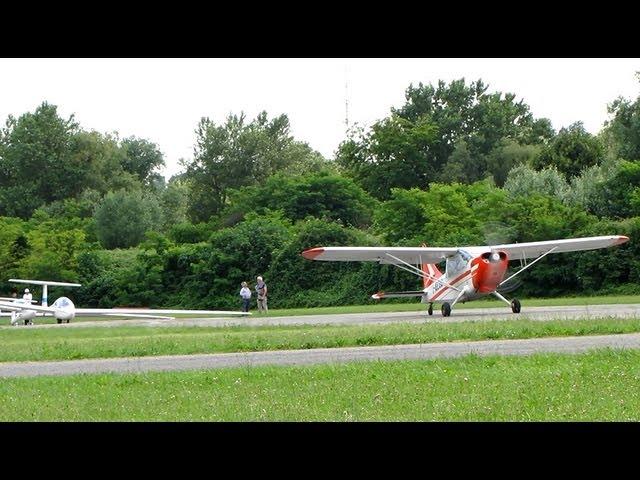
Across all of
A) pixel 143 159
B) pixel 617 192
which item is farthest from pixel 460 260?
pixel 143 159

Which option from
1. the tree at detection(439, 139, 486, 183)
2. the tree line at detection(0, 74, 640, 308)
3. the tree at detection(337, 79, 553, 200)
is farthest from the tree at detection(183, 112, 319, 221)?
the tree at detection(439, 139, 486, 183)

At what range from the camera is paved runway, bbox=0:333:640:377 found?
1645cm

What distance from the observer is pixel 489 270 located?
3138 cm

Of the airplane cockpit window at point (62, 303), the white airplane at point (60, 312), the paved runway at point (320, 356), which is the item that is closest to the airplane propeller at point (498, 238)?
the white airplane at point (60, 312)

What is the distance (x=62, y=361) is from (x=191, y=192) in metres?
66.8

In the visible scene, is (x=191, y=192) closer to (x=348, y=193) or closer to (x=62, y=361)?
(x=348, y=193)

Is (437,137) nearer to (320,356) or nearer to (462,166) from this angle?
(462,166)

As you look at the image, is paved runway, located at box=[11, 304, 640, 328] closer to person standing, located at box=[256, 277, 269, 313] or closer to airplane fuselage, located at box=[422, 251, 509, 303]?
airplane fuselage, located at box=[422, 251, 509, 303]

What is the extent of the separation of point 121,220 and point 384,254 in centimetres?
4211

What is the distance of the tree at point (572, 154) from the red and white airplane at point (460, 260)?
2916 cm

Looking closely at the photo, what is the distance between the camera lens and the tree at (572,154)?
211 ft

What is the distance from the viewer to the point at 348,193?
61.8 m

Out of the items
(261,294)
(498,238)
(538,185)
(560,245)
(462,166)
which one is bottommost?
(261,294)
